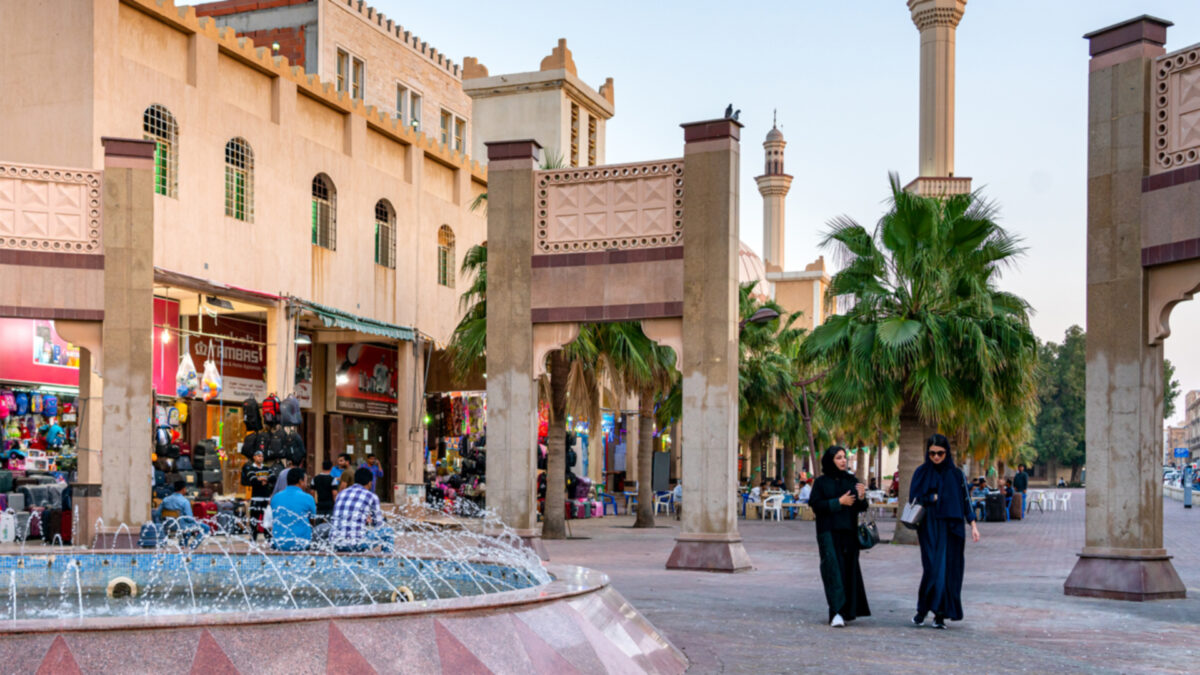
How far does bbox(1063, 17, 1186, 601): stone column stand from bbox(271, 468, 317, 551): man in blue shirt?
28.6ft

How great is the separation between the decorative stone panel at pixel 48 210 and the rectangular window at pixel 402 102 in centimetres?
1717

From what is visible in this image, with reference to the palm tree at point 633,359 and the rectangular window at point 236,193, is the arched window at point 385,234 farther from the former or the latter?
the palm tree at point 633,359

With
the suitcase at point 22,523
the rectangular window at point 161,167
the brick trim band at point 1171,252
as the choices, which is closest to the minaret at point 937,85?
the rectangular window at point 161,167

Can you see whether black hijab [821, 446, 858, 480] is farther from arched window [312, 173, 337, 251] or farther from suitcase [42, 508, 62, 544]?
arched window [312, 173, 337, 251]

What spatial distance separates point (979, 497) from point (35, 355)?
88.2 feet

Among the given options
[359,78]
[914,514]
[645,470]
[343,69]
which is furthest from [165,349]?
[914,514]

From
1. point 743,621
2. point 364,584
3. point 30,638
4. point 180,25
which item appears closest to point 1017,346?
point 743,621

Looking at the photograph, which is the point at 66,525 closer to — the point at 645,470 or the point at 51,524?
the point at 51,524

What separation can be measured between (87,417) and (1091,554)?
15.0 metres

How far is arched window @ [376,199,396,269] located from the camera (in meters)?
30.7

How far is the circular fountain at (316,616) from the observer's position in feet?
20.0

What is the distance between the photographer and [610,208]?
17.5 meters

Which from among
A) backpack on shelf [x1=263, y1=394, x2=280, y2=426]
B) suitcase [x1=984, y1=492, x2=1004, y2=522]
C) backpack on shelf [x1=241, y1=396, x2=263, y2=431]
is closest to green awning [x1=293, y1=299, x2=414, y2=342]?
backpack on shelf [x1=263, y1=394, x2=280, y2=426]

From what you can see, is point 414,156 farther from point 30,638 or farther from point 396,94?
point 30,638
